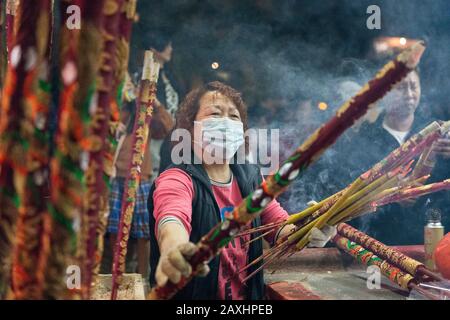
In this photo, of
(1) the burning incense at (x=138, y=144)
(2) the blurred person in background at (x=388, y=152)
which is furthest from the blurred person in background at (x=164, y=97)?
(2) the blurred person in background at (x=388, y=152)

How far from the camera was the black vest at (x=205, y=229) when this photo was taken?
1.79 metres

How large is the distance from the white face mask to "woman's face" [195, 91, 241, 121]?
0.03 metres

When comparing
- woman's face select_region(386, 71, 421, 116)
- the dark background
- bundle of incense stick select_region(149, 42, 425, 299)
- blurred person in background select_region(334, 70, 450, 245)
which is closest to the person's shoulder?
the dark background

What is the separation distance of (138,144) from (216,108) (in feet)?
1.37

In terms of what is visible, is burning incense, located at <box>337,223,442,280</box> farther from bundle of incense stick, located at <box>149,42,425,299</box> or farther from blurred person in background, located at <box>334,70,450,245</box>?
bundle of incense stick, located at <box>149,42,425,299</box>

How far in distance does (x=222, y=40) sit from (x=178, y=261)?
1626mm

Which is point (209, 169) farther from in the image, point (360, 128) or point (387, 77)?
point (360, 128)

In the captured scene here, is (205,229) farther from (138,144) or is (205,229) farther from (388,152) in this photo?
(388,152)

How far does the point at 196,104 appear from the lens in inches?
78.0

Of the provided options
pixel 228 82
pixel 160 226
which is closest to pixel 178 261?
pixel 160 226

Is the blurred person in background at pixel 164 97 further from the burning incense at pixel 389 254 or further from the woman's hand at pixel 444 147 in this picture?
the woman's hand at pixel 444 147

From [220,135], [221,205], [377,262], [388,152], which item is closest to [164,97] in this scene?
[220,135]
